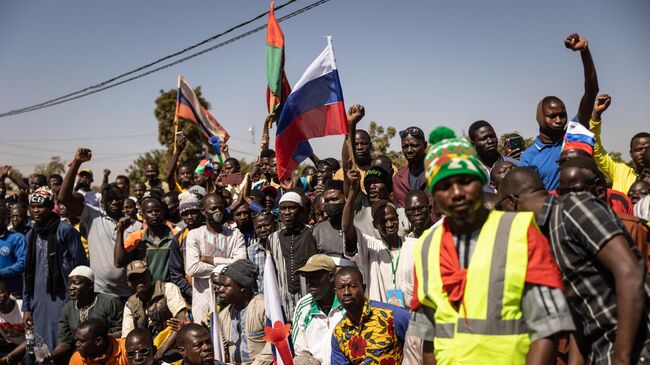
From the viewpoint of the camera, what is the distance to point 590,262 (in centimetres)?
289

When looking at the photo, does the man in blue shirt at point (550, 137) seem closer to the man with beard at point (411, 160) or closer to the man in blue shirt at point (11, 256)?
the man with beard at point (411, 160)

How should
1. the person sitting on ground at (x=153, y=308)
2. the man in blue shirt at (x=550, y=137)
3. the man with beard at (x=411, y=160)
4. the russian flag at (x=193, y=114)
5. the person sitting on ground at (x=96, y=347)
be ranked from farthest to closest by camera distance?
the russian flag at (x=193, y=114) → the man with beard at (x=411, y=160) → the person sitting on ground at (x=153, y=308) → the person sitting on ground at (x=96, y=347) → the man in blue shirt at (x=550, y=137)

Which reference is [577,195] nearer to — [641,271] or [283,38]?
[641,271]

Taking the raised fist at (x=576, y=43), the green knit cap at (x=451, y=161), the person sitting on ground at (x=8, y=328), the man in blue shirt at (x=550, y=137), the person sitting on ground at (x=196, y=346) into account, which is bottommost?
the person sitting on ground at (x=8, y=328)

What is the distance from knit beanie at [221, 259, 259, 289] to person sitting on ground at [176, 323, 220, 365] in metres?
0.76

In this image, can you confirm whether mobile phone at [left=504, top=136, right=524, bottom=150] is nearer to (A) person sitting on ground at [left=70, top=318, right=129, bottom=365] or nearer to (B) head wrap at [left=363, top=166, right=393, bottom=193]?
(B) head wrap at [left=363, top=166, right=393, bottom=193]

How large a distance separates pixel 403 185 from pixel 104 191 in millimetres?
4880

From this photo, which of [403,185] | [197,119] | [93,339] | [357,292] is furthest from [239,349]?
[197,119]

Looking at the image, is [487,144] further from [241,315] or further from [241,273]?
[241,315]

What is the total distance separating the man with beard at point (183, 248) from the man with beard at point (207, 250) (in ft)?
0.90

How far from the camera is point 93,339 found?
6.02 meters

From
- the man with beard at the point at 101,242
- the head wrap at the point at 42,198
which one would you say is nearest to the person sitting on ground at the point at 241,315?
the man with beard at the point at 101,242

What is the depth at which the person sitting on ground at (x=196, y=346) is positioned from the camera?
545 cm

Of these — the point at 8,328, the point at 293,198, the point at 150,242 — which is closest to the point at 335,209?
the point at 293,198
